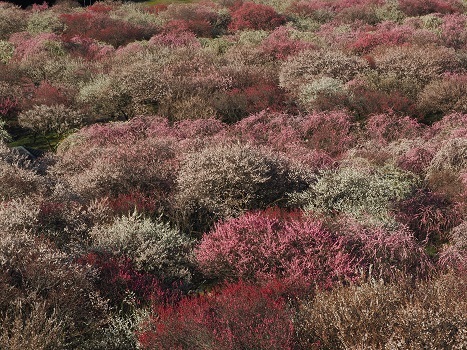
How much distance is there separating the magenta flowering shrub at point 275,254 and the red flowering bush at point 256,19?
2761 centimetres

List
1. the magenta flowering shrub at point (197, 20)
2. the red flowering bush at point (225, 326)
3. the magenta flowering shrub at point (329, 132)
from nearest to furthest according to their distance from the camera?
the red flowering bush at point (225, 326) → the magenta flowering shrub at point (329, 132) → the magenta flowering shrub at point (197, 20)

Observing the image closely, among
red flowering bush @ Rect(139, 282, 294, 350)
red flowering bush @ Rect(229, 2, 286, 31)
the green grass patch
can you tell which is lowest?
the green grass patch

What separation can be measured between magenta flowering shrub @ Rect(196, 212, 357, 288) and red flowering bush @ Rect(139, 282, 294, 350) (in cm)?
122

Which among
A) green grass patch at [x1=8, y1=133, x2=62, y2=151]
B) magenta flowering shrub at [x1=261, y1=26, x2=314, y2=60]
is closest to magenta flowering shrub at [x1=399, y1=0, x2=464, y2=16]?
magenta flowering shrub at [x1=261, y1=26, x2=314, y2=60]

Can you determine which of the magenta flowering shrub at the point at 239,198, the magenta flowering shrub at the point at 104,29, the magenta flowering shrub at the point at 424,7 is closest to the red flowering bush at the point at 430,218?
the magenta flowering shrub at the point at 239,198

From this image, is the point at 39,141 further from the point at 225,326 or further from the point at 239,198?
the point at 225,326

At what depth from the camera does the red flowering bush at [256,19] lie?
3391 cm

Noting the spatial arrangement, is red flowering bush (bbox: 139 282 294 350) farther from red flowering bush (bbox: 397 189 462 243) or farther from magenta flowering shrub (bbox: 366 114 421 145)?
magenta flowering shrub (bbox: 366 114 421 145)

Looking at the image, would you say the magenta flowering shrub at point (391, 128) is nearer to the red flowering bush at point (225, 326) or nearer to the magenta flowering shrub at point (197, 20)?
the red flowering bush at point (225, 326)

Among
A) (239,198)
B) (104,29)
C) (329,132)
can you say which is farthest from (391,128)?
(104,29)

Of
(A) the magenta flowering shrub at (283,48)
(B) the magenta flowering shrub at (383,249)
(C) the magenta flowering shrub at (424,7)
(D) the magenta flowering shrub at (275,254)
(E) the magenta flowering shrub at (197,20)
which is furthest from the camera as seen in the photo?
(C) the magenta flowering shrub at (424,7)

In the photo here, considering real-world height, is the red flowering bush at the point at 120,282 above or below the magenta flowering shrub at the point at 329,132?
above

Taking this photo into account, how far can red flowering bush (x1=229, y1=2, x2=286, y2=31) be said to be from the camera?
111 ft

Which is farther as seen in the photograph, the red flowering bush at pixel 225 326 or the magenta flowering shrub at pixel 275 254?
the magenta flowering shrub at pixel 275 254
